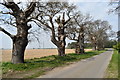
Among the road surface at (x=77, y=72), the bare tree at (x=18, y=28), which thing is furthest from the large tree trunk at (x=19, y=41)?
the road surface at (x=77, y=72)

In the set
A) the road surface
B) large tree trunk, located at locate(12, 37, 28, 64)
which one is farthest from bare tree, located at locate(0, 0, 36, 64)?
the road surface

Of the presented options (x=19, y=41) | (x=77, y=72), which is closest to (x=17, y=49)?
(x=19, y=41)

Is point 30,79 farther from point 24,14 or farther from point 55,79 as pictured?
point 24,14

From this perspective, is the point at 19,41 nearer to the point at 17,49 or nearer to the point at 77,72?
the point at 17,49

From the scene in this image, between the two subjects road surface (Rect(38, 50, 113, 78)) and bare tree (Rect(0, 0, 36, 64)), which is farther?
bare tree (Rect(0, 0, 36, 64))

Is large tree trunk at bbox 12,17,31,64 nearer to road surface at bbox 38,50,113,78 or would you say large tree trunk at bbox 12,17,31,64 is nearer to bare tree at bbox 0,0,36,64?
bare tree at bbox 0,0,36,64

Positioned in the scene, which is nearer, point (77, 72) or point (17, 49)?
point (77, 72)

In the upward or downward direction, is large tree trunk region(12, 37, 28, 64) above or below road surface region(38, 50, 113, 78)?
above

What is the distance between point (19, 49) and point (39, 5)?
5.09 m

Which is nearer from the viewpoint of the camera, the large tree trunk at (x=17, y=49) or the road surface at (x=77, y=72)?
the road surface at (x=77, y=72)

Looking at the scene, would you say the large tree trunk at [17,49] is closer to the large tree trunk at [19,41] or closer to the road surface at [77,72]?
the large tree trunk at [19,41]

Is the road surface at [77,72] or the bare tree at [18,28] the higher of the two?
the bare tree at [18,28]

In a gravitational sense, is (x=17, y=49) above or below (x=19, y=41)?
below

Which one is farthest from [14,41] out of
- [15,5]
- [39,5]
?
[39,5]
